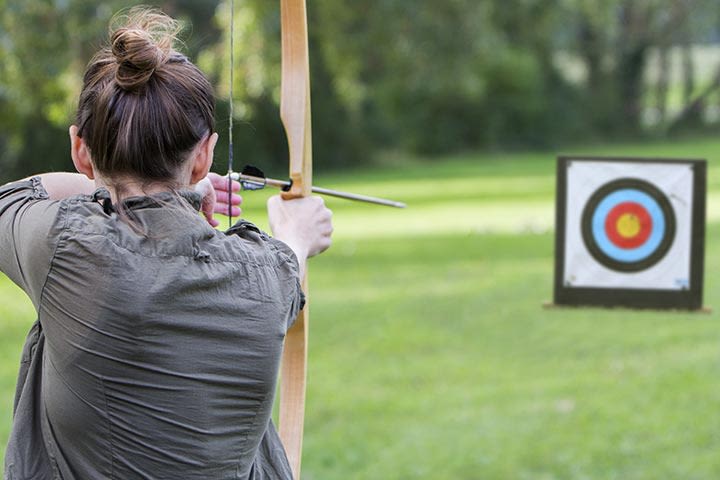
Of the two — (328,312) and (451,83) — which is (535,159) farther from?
(328,312)

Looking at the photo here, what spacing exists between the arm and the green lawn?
1997mm

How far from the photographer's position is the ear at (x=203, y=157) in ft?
3.80

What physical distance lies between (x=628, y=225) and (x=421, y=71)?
835 centimetres

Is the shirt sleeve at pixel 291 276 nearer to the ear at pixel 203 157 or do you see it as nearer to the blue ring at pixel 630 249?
the ear at pixel 203 157

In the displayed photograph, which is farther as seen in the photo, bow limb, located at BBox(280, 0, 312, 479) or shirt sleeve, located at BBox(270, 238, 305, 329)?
bow limb, located at BBox(280, 0, 312, 479)

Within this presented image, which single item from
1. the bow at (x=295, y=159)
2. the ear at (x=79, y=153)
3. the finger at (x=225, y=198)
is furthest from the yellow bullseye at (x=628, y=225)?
the ear at (x=79, y=153)

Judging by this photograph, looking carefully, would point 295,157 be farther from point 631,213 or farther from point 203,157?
point 631,213

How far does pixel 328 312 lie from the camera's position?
6625 mm

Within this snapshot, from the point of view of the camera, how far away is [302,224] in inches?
54.3

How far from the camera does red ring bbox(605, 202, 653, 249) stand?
2842 millimetres

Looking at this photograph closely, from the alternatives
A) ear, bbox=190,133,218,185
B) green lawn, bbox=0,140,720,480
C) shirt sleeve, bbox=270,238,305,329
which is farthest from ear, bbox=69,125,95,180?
green lawn, bbox=0,140,720,480

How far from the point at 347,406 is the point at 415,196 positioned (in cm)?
991

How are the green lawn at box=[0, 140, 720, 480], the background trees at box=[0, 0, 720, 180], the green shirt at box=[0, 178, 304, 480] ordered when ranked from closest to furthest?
the green shirt at box=[0, 178, 304, 480]
the green lawn at box=[0, 140, 720, 480]
the background trees at box=[0, 0, 720, 180]

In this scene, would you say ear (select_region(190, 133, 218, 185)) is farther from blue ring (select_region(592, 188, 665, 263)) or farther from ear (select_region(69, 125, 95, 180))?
blue ring (select_region(592, 188, 665, 263))
